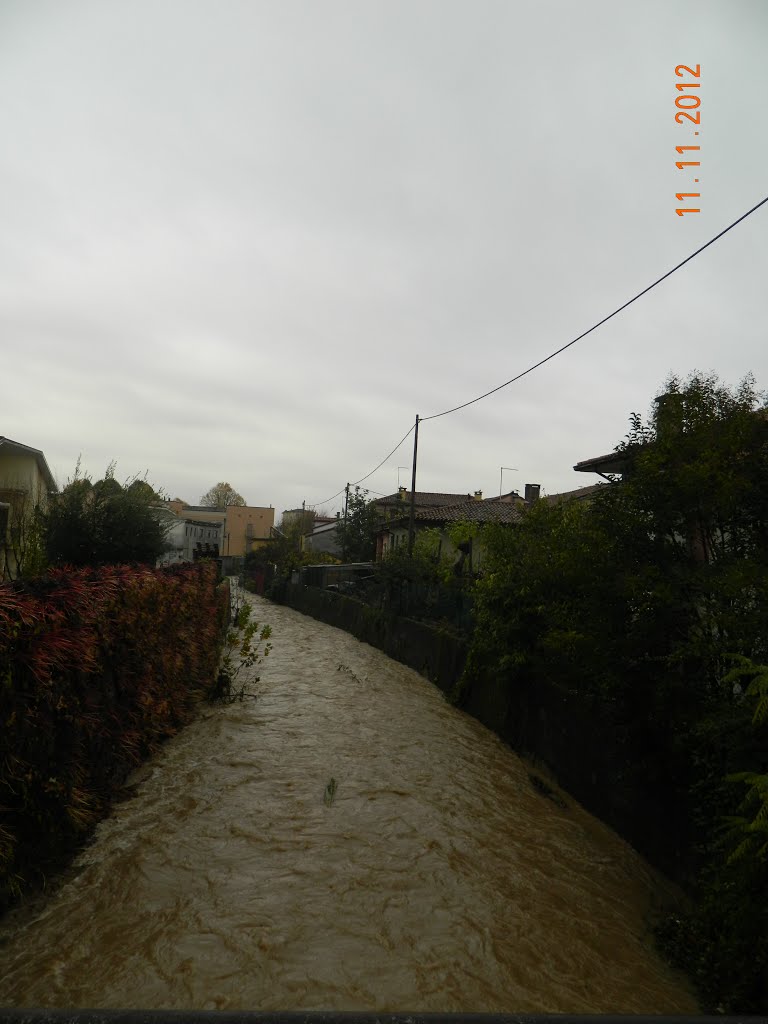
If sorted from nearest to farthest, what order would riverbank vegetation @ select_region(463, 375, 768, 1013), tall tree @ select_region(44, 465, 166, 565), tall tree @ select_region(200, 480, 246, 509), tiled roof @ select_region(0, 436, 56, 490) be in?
riverbank vegetation @ select_region(463, 375, 768, 1013) → tall tree @ select_region(44, 465, 166, 565) → tiled roof @ select_region(0, 436, 56, 490) → tall tree @ select_region(200, 480, 246, 509)

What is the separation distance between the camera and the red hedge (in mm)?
4844

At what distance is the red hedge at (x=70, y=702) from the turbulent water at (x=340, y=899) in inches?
15.7

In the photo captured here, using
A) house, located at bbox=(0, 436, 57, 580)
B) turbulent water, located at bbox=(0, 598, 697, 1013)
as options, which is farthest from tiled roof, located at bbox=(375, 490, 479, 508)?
turbulent water, located at bbox=(0, 598, 697, 1013)

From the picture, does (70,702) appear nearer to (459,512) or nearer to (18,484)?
(18,484)

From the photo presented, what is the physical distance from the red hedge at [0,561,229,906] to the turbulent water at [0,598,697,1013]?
40 centimetres

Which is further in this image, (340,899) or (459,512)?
(459,512)

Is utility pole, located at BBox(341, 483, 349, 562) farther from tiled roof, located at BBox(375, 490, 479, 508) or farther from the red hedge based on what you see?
the red hedge

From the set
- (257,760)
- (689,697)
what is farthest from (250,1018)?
(257,760)

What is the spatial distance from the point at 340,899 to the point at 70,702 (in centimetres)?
273

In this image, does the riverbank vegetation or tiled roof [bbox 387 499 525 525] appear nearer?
the riverbank vegetation

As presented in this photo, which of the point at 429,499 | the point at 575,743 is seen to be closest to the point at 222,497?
the point at 429,499

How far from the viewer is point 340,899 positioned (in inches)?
233

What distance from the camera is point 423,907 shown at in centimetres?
595

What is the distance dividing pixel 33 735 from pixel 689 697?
5.69m
